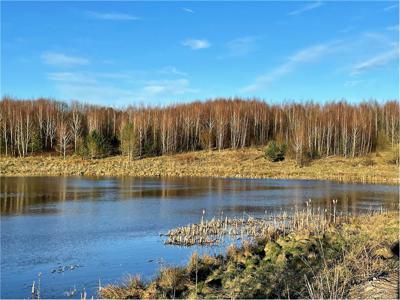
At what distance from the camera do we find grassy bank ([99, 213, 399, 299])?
9219mm

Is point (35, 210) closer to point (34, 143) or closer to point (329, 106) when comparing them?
point (34, 143)

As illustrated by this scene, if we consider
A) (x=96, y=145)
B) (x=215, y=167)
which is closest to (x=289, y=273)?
(x=215, y=167)

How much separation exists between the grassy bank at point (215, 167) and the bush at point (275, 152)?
1.10m

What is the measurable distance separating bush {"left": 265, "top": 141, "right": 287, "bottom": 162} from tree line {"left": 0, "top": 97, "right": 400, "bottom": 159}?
1.61 metres

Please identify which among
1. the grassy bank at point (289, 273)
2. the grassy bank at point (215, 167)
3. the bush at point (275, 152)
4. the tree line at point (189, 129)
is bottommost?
the grassy bank at point (289, 273)

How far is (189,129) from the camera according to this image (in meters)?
86.4

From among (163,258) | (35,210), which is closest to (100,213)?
(35,210)

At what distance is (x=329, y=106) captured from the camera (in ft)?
325

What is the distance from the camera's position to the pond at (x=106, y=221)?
12273mm

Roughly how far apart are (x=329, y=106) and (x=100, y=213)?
83131 millimetres

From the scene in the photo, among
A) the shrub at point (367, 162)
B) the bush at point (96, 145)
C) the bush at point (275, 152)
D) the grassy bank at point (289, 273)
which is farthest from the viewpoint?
the bush at point (96, 145)

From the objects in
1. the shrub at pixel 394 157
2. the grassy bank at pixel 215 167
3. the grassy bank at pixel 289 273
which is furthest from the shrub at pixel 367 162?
the grassy bank at pixel 289 273

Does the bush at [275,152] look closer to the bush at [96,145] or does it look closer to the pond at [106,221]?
the bush at [96,145]

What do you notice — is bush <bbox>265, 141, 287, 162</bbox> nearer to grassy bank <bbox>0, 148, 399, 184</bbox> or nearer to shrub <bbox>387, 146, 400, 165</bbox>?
grassy bank <bbox>0, 148, 399, 184</bbox>
